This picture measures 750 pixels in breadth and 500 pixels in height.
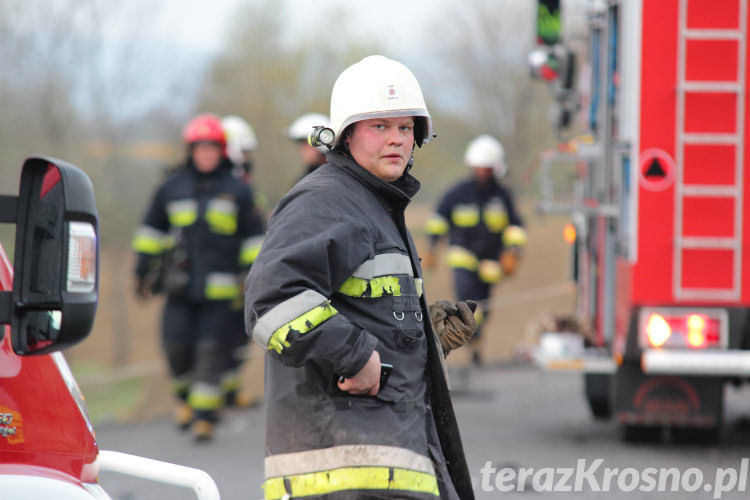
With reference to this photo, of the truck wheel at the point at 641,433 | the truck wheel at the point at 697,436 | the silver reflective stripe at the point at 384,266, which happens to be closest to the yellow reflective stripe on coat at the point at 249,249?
the truck wheel at the point at 641,433

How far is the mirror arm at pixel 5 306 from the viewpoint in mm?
2320

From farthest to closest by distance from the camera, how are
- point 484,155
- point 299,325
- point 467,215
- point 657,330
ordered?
point 467,215, point 484,155, point 657,330, point 299,325

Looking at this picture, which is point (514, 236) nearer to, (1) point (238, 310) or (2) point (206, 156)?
(1) point (238, 310)

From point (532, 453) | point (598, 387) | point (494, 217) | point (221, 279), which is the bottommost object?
point (532, 453)

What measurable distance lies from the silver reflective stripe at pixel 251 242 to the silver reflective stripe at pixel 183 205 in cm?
43

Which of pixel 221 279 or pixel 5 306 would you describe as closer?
pixel 5 306

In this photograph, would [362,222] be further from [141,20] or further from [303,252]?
[141,20]

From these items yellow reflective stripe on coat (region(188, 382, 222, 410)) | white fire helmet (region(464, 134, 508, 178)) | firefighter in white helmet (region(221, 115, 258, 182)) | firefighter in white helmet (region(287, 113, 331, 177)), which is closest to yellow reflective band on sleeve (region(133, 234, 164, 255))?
yellow reflective stripe on coat (region(188, 382, 222, 410))

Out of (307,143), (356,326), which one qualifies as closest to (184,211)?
(307,143)

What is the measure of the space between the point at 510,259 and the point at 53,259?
879 cm

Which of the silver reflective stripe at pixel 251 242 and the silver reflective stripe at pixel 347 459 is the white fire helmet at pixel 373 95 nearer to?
the silver reflective stripe at pixel 347 459

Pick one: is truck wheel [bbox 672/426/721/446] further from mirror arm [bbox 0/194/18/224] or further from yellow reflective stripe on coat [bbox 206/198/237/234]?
mirror arm [bbox 0/194/18/224]

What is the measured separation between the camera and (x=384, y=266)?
3338 mm

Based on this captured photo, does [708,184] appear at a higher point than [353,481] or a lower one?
higher
